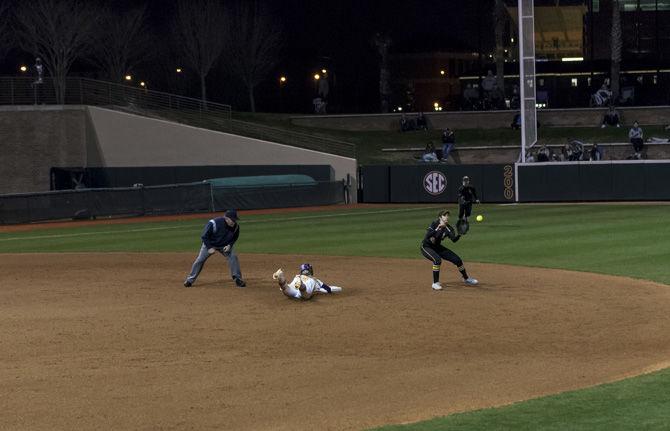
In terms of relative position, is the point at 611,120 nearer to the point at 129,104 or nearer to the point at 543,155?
the point at 543,155

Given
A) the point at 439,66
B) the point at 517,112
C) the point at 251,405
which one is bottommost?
the point at 251,405

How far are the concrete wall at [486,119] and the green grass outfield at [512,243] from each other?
17426 mm

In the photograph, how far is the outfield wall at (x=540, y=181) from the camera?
4591 cm

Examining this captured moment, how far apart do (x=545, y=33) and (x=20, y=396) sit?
235 ft

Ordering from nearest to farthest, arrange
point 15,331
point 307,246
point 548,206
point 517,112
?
point 15,331, point 307,246, point 548,206, point 517,112

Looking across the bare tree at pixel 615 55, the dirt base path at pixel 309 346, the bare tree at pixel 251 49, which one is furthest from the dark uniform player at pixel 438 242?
the bare tree at pixel 251 49

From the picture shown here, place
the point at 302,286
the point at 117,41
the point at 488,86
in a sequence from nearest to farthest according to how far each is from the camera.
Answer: the point at 302,286 < the point at 488,86 < the point at 117,41

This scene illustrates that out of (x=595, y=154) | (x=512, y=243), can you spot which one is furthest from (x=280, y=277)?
(x=595, y=154)

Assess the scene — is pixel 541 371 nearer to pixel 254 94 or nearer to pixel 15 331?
pixel 15 331

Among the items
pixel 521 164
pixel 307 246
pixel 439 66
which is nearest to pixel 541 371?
pixel 307 246

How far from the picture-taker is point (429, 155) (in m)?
53.0

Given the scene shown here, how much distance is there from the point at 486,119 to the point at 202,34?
1968 centimetres

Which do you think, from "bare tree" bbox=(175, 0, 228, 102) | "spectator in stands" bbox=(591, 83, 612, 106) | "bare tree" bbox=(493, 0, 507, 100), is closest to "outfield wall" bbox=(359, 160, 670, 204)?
"spectator in stands" bbox=(591, 83, 612, 106)

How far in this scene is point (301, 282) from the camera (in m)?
19.2
